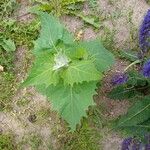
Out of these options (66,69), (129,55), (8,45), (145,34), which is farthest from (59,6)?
(66,69)

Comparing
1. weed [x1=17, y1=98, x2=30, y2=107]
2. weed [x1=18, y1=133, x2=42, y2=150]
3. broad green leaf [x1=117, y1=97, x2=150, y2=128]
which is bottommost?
weed [x1=18, y1=133, x2=42, y2=150]

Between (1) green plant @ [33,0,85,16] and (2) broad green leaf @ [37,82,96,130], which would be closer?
(2) broad green leaf @ [37,82,96,130]

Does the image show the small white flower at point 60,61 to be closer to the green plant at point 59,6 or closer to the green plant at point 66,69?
the green plant at point 66,69

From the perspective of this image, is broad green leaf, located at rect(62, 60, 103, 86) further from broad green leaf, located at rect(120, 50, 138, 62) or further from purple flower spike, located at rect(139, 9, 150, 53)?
broad green leaf, located at rect(120, 50, 138, 62)

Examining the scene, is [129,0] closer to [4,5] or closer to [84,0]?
[84,0]

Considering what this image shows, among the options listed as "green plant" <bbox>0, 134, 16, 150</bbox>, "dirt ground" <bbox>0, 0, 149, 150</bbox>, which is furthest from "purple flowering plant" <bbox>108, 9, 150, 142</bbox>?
"green plant" <bbox>0, 134, 16, 150</bbox>

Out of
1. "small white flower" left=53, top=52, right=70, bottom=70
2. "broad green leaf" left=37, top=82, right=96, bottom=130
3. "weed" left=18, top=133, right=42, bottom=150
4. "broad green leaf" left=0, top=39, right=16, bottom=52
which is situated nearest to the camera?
"small white flower" left=53, top=52, right=70, bottom=70

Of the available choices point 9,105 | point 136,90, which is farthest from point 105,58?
point 9,105

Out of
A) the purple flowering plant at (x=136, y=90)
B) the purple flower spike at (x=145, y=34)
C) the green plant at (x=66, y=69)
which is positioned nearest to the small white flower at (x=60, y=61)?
the green plant at (x=66, y=69)
